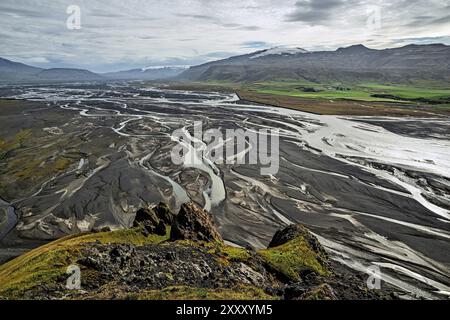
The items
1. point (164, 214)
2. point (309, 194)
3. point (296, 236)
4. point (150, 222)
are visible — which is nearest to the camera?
point (296, 236)

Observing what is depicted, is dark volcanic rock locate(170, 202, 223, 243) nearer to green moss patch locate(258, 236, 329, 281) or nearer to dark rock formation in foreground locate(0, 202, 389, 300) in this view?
dark rock formation in foreground locate(0, 202, 389, 300)

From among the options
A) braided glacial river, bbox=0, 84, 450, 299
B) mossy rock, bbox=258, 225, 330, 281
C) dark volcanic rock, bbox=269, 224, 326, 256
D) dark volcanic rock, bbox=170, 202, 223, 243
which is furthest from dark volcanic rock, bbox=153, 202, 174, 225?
dark volcanic rock, bbox=269, 224, 326, 256

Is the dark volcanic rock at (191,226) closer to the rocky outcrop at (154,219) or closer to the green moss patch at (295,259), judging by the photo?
the rocky outcrop at (154,219)

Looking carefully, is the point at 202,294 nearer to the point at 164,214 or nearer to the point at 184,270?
the point at 184,270

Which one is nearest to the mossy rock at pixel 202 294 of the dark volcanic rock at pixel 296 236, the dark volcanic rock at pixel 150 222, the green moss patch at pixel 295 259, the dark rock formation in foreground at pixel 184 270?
the dark rock formation in foreground at pixel 184 270

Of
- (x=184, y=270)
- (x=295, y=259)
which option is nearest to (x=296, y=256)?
(x=295, y=259)
